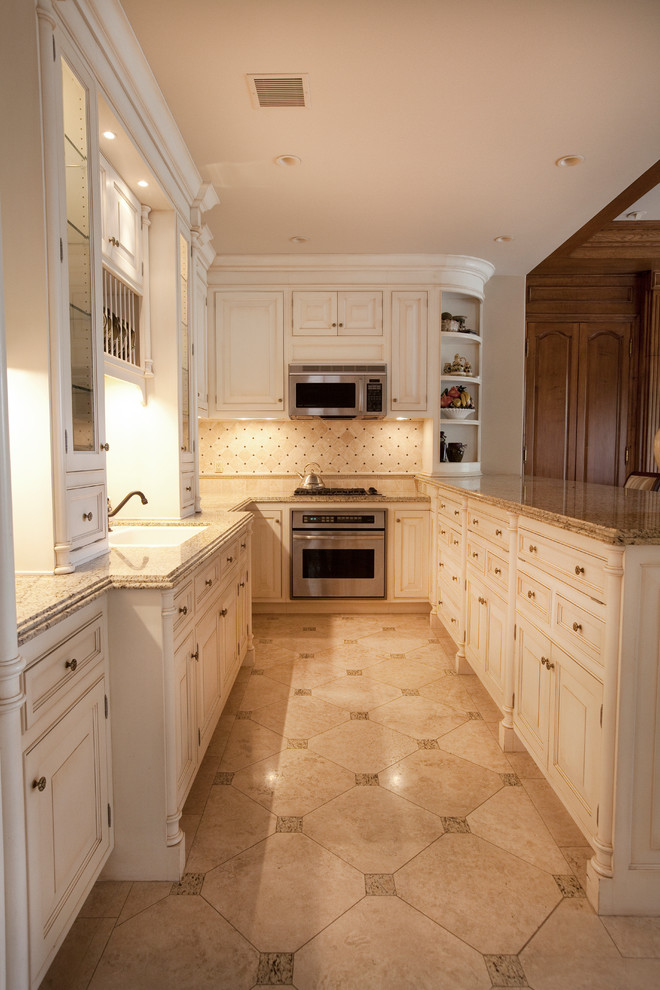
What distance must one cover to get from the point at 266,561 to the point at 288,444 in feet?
3.47

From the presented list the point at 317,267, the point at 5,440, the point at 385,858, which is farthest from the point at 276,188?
the point at 385,858

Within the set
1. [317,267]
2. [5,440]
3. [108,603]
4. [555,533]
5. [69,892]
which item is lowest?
[69,892]

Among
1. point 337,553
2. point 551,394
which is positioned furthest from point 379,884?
point 551,394

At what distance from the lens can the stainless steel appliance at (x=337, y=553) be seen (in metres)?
4.23

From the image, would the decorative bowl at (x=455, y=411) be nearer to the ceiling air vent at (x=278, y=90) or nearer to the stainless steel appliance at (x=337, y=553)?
the stainless steel appliance at (x=337, y=553)

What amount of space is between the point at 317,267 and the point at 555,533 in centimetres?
322

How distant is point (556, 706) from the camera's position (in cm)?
186

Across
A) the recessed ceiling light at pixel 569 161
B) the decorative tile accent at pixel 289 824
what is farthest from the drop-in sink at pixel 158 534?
the recessed ceiling light at pixel 569 161

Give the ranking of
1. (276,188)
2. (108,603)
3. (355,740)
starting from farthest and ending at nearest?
1. (276,188)
2. (355,740)
3. (108,603)

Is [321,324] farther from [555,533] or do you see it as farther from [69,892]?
[69,892]

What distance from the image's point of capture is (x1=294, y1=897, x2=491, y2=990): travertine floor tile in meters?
1.31

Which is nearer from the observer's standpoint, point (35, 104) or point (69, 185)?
point (35, 104)

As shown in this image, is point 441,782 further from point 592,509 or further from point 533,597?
point 592,509

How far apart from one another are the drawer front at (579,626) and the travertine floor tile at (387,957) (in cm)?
82
